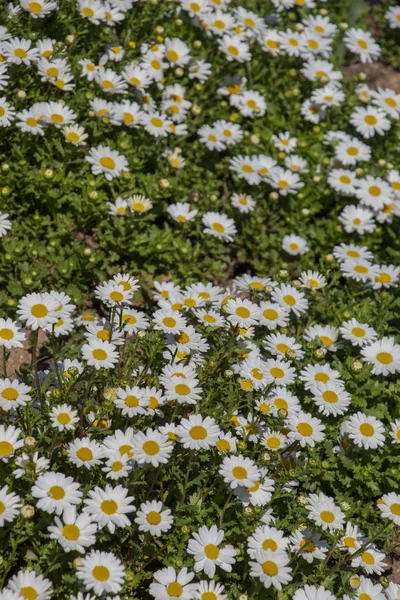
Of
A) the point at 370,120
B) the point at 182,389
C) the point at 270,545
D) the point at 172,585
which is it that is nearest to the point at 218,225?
the point at 370,120

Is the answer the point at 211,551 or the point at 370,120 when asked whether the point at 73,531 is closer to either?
the point at 211,551

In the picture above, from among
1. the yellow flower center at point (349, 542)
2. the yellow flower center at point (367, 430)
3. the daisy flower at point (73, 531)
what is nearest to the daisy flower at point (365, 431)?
the yellow flower center at point (367, 430)

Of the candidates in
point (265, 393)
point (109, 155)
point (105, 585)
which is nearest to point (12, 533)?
point (105, 585)

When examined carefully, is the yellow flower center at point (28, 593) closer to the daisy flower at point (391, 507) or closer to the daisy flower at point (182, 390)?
the daisy flower at point (182, 390)

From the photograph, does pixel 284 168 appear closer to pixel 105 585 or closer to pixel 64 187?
pixel 64 187

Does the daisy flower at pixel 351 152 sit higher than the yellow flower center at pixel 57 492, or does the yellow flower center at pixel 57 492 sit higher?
the daisy flower at pixel 351 152

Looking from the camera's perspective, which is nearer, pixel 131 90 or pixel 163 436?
pixel 163 436
